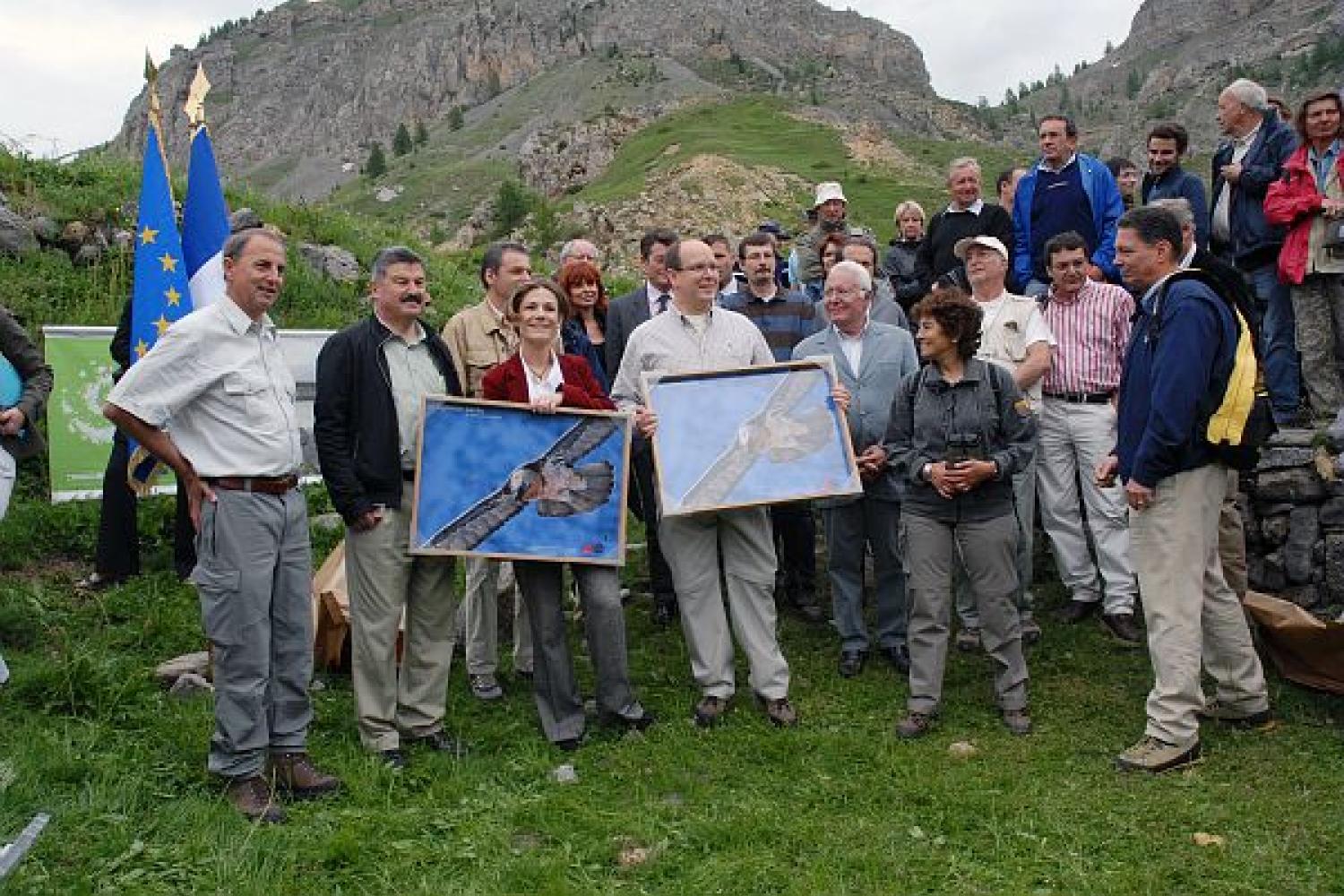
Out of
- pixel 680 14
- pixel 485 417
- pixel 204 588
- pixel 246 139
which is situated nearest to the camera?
pixel 204 588

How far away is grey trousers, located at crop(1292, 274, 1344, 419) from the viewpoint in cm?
777

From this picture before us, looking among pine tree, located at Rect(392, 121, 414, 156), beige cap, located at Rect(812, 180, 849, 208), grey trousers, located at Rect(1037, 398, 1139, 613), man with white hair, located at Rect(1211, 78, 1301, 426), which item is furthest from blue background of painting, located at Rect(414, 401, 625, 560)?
pine tree, located at Rect(392, 121, 414, 156)

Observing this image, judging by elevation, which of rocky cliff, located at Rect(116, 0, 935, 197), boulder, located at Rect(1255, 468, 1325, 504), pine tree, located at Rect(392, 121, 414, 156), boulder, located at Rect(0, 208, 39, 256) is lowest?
boulder, located at Rect(1255, 468, 1325, 504)

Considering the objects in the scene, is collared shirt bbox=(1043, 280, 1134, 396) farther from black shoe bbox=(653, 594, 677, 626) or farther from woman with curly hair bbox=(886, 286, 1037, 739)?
black shoe bbox=(653, 594, 677, 626)

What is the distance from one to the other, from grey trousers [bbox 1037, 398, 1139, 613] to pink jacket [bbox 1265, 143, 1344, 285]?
74.9 inches

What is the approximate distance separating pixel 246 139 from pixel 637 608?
204637 mm

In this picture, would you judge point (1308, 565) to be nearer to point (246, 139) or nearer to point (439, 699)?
point (439, 699)

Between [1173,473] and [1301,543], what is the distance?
2.41 meters

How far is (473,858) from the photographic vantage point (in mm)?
4449

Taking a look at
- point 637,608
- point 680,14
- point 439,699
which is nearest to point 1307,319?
point 637,608

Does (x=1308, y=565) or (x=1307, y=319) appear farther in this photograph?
(x=1307, y=319)

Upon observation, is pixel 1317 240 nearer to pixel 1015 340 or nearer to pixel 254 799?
pixel 1015 340

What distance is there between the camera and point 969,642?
716cm

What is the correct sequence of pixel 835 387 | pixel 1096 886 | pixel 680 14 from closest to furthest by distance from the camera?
pixel 1096 886 → pixel 835 387 → pixel 680 14
